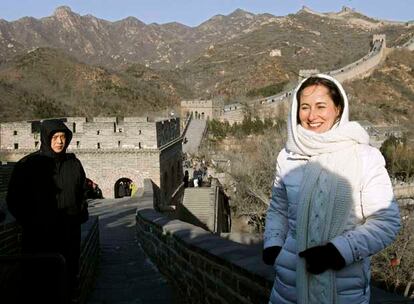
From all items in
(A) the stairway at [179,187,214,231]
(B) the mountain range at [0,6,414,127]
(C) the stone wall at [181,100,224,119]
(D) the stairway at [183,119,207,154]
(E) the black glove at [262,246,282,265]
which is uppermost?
(B) the mountain range at [0,6,414,127]

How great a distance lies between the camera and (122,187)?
20734mm

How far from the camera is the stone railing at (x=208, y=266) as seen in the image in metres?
3.72

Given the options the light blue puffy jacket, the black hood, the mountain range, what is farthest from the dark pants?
the mountain range

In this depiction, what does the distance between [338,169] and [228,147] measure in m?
49.2

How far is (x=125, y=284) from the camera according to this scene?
283 inches

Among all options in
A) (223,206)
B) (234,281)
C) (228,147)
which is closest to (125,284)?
(234,281)

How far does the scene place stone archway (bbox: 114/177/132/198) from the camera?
19391mm

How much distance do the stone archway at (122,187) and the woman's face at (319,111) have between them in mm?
16868

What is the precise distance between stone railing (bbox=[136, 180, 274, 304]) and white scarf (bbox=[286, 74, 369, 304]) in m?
0.95

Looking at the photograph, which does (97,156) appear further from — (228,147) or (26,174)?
(228,147)

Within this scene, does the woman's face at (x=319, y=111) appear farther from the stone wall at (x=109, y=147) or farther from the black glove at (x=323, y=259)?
the stone wall at (x=109, y=147)

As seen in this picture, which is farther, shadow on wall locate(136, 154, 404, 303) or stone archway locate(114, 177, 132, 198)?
stone archway locate(114, 177, 132, 198)

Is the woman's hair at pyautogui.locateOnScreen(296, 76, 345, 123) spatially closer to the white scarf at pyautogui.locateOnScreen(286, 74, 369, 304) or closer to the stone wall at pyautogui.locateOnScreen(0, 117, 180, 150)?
the white scarf at pyautogui.locateOnScreen(286, 74, 369, 304)

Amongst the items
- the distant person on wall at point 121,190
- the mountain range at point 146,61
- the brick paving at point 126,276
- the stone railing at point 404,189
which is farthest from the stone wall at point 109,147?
the mountain range at point 146,61
